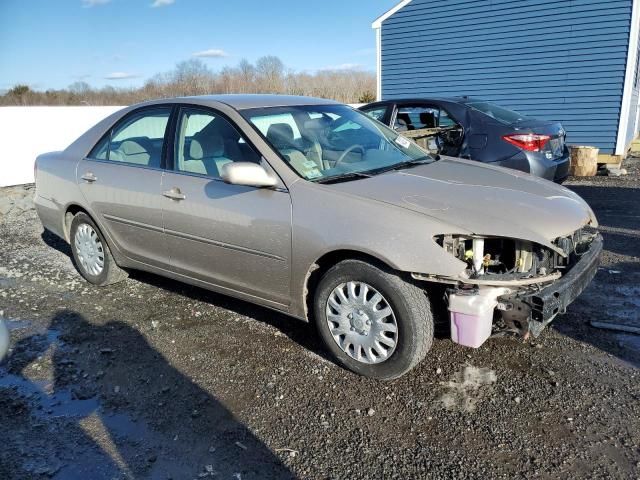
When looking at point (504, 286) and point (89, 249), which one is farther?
point (89, 249)

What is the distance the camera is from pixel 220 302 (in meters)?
4.49

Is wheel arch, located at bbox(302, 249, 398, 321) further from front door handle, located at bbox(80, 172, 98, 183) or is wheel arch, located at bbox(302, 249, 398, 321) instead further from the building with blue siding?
the building with blue siding

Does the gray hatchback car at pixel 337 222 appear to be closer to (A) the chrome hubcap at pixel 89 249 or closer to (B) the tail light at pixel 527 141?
(A) the chrome hubcap at pixel 89 249

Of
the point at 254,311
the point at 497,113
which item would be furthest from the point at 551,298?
the point at 497,113

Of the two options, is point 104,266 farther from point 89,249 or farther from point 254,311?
point 254,311

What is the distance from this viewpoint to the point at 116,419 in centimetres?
291

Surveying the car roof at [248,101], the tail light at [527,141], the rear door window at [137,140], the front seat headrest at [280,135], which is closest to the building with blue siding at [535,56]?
the tail light at [527,141]

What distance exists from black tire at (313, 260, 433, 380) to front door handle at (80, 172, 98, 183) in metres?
2.51

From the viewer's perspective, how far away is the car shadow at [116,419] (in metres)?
2.52

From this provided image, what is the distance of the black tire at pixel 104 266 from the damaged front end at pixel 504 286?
3066 millimetres

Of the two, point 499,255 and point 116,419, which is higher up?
point 499,255

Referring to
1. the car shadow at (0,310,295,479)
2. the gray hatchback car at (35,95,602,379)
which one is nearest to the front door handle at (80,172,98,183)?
the gray hatchback car at (35,95,602,379)

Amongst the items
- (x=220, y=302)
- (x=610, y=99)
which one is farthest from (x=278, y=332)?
(x=610, y=99)

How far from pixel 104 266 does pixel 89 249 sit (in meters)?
0.23
